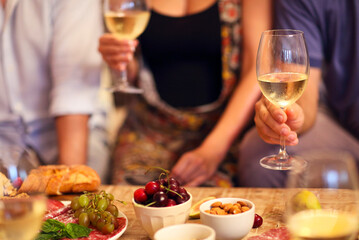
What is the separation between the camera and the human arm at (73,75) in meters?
1.94

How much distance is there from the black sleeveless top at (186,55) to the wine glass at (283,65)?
0.87m

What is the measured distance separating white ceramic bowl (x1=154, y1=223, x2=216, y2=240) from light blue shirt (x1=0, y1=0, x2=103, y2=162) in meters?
1.14

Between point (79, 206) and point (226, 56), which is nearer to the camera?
point (79, 206)

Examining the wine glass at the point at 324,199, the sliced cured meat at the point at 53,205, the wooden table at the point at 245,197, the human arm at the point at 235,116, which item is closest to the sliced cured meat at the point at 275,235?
the wooden table at the point at 245,197

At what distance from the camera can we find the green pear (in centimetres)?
72

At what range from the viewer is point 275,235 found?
0.97 meters

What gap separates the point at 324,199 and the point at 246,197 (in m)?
0.49

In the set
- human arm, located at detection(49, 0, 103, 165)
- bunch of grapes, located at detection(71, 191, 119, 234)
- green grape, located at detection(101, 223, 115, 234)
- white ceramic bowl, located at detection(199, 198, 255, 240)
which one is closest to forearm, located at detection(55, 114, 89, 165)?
human arm, located at detection(49, 0, 103, 165)

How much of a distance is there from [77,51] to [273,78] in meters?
1.12

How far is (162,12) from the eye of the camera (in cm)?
200

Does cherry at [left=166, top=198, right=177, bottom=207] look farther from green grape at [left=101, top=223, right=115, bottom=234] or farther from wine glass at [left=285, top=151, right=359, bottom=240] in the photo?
wine glass at [left=285, top=151, right=359, bottom=240]

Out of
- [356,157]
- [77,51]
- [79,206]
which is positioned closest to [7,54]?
[77,51]

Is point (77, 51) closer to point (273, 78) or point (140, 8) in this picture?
point (140, 8)

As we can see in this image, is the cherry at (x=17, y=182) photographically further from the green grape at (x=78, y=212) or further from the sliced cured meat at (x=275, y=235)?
the sliced cured meat at (x=275, y=235)
